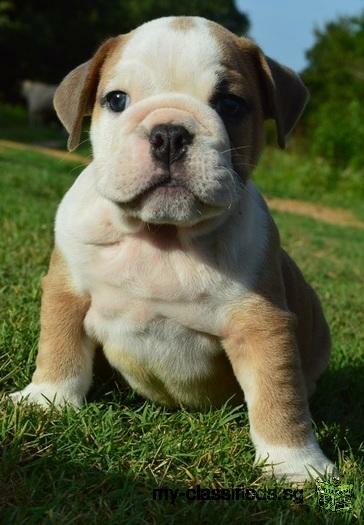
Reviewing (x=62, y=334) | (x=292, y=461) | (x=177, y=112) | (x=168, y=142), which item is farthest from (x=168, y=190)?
(x=292, y=461)

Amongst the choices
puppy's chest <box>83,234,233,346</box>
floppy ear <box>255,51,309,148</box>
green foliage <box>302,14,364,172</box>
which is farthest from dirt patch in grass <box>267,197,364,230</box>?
puppy's chest <box>83,234,233,346</box>

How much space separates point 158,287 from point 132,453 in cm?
60

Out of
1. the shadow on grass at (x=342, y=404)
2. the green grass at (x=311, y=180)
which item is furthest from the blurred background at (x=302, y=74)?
the shadow on grass at (x=342, y=404)

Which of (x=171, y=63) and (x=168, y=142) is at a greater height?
(x=171, y=63)

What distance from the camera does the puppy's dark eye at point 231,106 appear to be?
9.48 ft

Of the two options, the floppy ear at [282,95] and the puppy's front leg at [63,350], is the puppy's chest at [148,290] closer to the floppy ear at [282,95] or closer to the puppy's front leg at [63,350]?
the puppy's front leg at [63,350]

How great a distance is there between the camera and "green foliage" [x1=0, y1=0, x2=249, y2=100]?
29.8 metres

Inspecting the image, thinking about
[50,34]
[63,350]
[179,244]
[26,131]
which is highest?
[179,244]

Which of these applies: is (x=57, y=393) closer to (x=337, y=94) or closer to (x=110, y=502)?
(x=110, y=502)

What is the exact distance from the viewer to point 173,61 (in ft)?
9.09

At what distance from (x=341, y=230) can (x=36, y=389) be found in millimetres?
9856

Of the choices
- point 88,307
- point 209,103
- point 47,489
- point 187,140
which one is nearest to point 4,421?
point 47,489

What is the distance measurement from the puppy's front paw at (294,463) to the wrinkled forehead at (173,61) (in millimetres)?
1311

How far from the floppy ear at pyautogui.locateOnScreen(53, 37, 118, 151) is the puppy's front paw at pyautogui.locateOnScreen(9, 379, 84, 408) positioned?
3.16 feet
